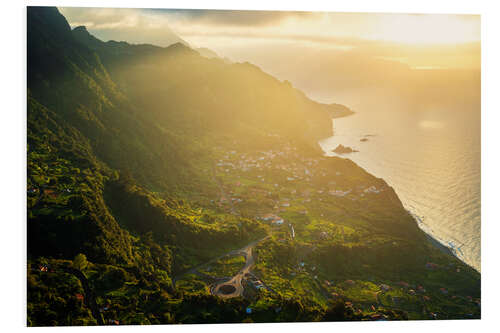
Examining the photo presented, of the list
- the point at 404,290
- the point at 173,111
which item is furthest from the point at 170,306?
the point at 173,111

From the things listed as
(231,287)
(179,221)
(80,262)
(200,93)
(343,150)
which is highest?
(200,93)

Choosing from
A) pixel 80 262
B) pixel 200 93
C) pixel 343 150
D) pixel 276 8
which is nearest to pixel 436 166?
pixel 343 150

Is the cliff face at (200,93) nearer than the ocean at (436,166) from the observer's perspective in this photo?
No

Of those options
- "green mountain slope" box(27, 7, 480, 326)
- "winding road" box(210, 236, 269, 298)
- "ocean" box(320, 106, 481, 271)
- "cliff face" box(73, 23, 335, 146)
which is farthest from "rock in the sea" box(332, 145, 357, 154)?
"winding road" box(210, 236, 269, 298)

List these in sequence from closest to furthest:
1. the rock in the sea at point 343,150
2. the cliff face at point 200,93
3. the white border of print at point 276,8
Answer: the white border of print at point 276,8
the cliff face at point 200,93
the rock in the sea at point 343,150

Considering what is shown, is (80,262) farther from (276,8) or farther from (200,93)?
(200,93)

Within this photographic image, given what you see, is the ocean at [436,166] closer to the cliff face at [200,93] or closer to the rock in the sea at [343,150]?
the rock in the sea at [343,150]

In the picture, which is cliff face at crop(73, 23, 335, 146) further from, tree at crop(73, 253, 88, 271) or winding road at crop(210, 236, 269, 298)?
tree at crop(73, 253, 88, 271)

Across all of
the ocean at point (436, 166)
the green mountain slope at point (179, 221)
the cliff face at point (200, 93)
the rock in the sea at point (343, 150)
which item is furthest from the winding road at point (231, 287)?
the rock in the sea at point (343, 150)

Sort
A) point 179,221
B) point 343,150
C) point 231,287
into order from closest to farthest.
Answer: point 231,287
point 179,221
point 343,150
